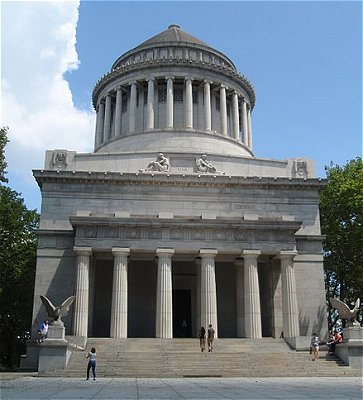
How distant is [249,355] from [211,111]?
96.4ft

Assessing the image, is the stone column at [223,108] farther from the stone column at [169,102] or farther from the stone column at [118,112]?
the stone column at [118,112]

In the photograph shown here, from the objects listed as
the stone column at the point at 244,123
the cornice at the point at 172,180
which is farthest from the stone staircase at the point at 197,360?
the stone column at the point at 244,123

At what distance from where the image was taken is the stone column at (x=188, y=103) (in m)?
49.5

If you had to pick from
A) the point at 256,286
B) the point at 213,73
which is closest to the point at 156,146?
the point at 213,73

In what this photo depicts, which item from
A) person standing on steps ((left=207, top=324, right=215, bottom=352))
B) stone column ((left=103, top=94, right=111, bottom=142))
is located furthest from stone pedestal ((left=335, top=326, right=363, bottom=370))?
stone column ((left=103, top=94, right=111, bottom=142))

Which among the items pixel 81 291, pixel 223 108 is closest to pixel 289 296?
pixel 81 291

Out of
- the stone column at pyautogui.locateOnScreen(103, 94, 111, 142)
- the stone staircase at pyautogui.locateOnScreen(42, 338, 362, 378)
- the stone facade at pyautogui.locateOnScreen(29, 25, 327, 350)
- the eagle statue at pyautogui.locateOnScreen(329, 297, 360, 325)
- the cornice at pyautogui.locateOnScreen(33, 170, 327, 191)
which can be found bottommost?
the stone staircase at pyautogui.locateOnScreen(42, 338, 362, 378)

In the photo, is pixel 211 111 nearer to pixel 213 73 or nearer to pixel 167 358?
pixel 213 73

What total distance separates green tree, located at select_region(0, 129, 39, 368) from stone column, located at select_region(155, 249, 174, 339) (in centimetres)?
1677

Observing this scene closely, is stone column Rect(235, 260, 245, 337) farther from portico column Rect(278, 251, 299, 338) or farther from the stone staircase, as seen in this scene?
the stone staircase

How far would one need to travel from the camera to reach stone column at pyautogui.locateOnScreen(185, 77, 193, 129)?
4950 cm

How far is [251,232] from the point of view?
1388 inches

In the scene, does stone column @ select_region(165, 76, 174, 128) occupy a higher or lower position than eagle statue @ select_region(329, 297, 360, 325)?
higher

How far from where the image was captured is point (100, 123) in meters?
54.3
